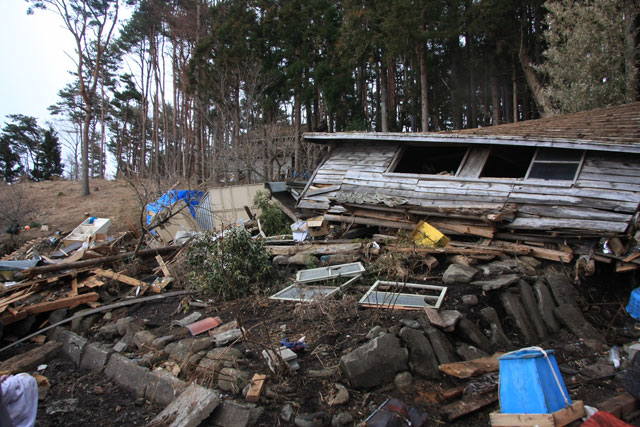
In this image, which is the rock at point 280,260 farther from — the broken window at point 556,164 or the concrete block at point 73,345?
the broken window at point 556,164

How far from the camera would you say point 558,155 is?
24.4 ft

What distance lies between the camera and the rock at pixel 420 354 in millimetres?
4262

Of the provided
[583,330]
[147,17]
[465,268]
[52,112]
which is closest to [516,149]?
[465,268]

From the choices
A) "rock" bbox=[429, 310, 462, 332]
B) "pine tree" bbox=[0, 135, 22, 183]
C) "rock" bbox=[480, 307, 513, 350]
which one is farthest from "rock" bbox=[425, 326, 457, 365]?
"pine tree" bbox=[0, 135, 22, 183]

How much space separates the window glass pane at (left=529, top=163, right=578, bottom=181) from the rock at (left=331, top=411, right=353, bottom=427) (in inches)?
252

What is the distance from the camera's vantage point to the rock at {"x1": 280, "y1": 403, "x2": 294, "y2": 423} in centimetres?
359

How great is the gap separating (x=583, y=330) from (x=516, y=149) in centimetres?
530

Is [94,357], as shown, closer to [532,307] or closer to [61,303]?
[61,303]

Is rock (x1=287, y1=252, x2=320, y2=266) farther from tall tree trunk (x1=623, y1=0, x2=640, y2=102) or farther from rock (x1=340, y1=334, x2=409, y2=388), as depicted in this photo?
tall tree trunk (x1=623, y1=0, x2=640, y2=102)

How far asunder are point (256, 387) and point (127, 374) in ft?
7.97

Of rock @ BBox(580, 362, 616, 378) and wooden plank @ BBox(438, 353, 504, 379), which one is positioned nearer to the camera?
wooden plank @ BBox(438, 353, 504, 379)

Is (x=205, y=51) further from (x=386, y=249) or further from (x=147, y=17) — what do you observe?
(x=386, y=249)

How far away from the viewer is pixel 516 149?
30.5ft

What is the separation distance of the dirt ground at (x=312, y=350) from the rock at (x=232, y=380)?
0.61ft
